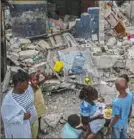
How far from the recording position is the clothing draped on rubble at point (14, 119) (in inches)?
261

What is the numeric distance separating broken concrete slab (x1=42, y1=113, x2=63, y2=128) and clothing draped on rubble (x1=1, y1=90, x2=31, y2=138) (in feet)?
5.30

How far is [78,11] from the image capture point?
669 inches

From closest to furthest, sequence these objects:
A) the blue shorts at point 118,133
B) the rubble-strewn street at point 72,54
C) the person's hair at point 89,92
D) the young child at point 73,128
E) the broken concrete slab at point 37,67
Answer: the young child at point 73,128 < the person's hair at point 89,92 < the blue shorts at point 118,133 < the rubble-strewn street at point 72,54 < the broken concrete slab at point 37,67

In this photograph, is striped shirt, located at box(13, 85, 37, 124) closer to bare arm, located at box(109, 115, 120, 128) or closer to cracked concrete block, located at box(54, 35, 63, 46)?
bare arm, located at box(109, 115, 120, 128)

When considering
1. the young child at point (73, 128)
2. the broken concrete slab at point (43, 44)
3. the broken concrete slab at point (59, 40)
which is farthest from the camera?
the broken concrete slab at point (59, 40)

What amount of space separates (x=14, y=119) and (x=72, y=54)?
15.2 feet

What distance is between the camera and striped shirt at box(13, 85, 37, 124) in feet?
22.0

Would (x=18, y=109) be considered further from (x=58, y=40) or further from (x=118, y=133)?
(x=58, y=40)

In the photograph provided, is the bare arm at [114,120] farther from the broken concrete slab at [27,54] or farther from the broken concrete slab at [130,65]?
the broken concrete slab at [27,54]

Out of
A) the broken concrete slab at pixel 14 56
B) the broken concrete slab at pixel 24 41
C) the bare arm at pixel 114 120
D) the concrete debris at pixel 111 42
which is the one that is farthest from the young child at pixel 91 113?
the broken concrete slab at pixel 24 41

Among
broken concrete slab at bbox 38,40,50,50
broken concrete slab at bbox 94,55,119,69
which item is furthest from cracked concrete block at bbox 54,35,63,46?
broken concrete slab at bbox 94,55,119,69

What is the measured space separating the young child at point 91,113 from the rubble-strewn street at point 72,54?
1266 mm

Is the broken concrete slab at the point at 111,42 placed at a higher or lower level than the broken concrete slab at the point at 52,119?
higher

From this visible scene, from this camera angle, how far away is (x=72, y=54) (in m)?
11.0
